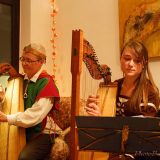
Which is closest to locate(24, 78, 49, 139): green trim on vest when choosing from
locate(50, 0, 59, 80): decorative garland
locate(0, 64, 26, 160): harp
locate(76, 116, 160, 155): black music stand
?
locate(0, 64, 26, 160): harp

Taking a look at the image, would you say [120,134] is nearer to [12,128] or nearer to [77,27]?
[12,128]

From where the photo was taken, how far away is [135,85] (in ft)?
6.31

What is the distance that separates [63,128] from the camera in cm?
269

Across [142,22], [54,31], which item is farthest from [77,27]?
[142,22]

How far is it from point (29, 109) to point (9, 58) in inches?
56.6

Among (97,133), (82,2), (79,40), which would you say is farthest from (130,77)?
(82,2)

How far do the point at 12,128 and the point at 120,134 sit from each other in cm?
105

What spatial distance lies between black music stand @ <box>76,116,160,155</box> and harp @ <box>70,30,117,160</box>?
0.17 metres

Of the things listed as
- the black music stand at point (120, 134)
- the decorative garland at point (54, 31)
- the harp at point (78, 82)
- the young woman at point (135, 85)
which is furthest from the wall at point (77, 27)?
the black music stand at point (120, 134)

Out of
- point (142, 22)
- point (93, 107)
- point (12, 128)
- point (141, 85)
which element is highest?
point (142, 22)

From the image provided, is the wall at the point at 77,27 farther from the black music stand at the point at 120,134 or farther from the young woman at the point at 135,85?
the black music stand at the point at 120,134

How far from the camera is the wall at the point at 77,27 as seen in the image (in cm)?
285

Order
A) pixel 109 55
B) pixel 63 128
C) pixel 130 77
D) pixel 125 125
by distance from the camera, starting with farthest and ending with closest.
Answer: pixel 109 55 → pixel 63 128 → pixel 130 77 → pixel 125 125

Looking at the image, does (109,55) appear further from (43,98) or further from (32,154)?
(32,154)
